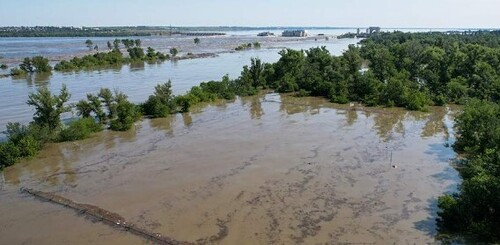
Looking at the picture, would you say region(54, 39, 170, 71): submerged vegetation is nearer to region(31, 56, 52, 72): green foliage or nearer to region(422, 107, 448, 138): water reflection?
region(31, 56, 52, 72): green foliage

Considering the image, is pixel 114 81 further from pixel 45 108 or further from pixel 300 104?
pixel 45 108

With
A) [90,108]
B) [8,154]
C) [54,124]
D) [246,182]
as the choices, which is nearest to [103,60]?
[90,108]

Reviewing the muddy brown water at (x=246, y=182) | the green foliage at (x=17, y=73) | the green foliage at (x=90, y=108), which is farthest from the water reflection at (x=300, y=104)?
the green foliage at (x=17, y=73)

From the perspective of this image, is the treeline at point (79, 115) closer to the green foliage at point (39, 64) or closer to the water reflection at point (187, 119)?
the water reflection at point (187, 119)

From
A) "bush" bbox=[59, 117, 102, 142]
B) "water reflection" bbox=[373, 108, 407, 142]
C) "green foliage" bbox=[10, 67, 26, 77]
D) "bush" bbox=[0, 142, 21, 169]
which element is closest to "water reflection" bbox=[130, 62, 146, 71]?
"green foliage" bbox=[10, 67, 26, 77]

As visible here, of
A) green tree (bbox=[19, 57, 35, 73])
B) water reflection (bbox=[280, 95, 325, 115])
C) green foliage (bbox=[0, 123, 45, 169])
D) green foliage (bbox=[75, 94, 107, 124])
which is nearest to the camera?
green foliage (bbox=[0, 123, 45, 169])

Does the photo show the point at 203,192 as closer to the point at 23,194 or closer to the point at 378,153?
the point at 23,194

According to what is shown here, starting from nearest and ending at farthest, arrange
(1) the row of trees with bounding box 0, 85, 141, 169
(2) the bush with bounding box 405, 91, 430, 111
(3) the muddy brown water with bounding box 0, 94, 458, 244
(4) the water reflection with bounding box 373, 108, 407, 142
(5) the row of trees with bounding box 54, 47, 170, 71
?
1. (3) the muddy brown water with bounding box 0, 94, 458, 244
2. (1) the row of trees with bounding box 0, 85, 141, 169
3. (4) the water reflection with bounding box 373, 108, 407, 142
4. (2) the bush with bounding box 405, 91, 430, 111
5. (5) the row of trees with bounding box 54, 47, 170, 71
